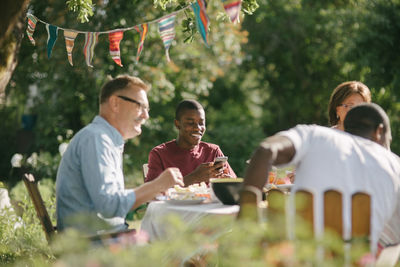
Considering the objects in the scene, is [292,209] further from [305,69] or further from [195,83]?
[305,69]

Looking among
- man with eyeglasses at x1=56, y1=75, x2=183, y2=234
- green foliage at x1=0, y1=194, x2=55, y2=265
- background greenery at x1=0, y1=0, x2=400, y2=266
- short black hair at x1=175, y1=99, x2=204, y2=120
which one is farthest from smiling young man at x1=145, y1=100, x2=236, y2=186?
green foliage at x1=0, y1=194, x2=55, y2=265

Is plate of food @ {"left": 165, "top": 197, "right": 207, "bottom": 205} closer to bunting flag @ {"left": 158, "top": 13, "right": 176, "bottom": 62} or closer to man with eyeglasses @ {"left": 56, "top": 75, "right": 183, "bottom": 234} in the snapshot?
man with eyeglasses @ {"left": 56, "top": 75, "right": 183, "bottom": 234}

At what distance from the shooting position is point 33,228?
18.9ft

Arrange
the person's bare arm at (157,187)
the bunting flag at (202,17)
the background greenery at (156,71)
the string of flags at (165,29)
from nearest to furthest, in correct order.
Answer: the person's bare arm at (157,187) → the string of flags at (165,29) → the bunting flag at (202,17) → the background greenery at (156,71)

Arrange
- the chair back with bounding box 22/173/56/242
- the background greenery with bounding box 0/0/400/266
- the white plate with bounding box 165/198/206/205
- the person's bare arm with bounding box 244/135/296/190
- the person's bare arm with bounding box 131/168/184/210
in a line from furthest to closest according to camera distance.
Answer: the background greenery with bounding box 0/0/400/266 < the white plate with bounding box 165/198/206/205 < the chair back with bounding box 22/173/56/242 < the person's bare arm with bounding box 131/168/184/210 < the person's bare arm with bounding box 244/135/296/190

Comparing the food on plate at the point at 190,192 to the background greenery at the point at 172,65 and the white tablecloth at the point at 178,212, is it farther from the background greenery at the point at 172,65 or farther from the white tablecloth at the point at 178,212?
the background greenery at the point at 172,65

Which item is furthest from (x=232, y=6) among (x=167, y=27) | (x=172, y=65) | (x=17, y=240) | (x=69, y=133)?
(x=172, y=65)

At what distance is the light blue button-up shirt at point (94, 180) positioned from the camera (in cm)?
274

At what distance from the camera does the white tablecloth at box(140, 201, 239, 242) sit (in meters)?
2.94

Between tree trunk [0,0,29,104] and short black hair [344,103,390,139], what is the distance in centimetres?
208

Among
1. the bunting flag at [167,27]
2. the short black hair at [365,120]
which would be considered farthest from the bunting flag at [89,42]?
the short black hair at [365,120]

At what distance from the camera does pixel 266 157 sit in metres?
2.15

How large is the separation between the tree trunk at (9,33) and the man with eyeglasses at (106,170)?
722mm

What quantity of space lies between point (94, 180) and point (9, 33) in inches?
48.2
